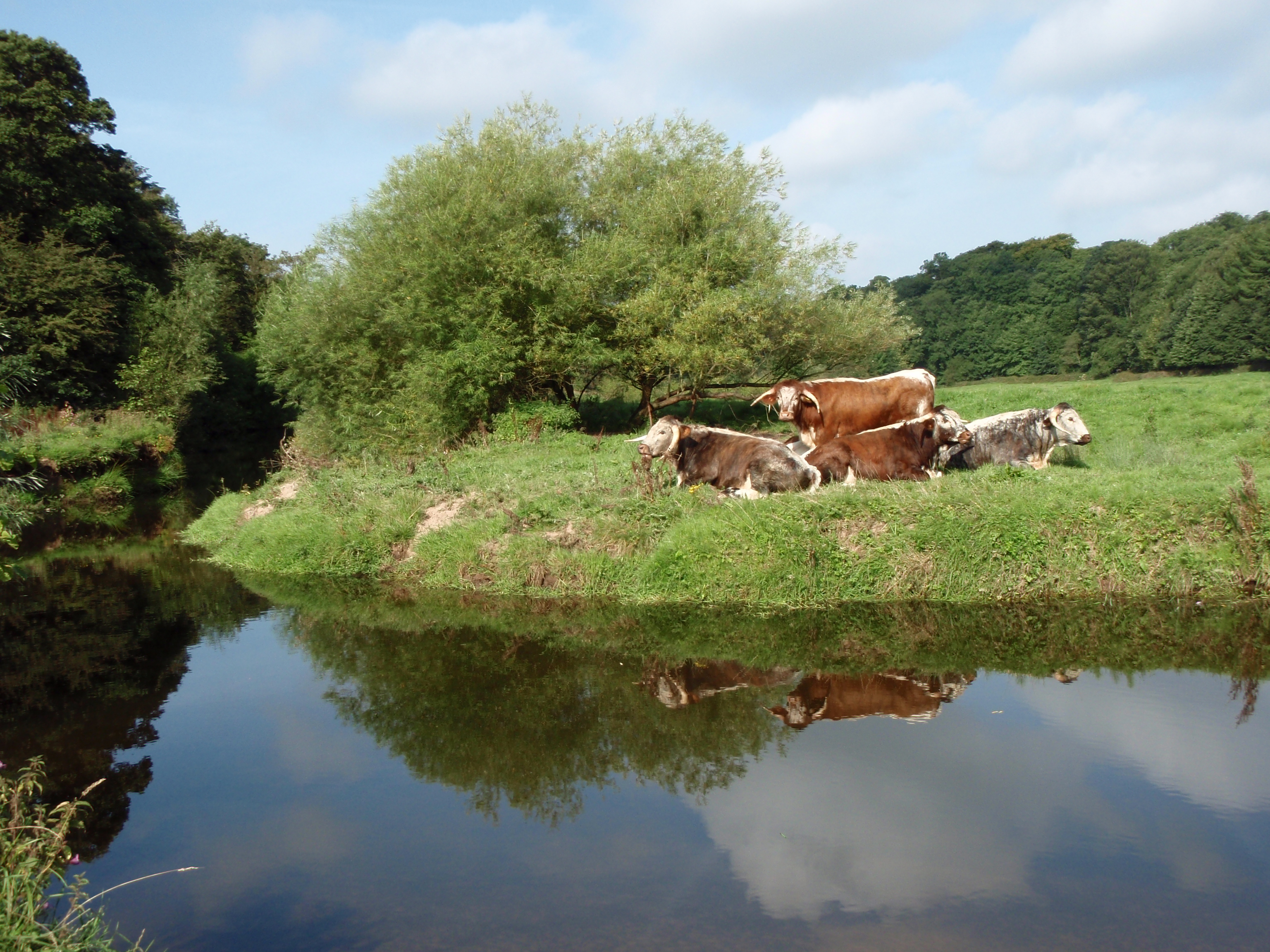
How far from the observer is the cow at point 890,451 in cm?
1333

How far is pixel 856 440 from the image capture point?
13.8 metres

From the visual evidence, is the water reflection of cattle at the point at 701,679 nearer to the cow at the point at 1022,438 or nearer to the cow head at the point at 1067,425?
the cow at the point at 1022,438

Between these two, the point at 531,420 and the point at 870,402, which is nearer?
the point at 870,402

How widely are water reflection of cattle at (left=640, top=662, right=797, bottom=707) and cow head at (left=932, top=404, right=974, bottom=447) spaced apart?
6.38 metres

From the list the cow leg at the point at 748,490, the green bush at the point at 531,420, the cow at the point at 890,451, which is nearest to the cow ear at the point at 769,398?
the cow at the point at 890,451

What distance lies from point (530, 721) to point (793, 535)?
437 centimetres

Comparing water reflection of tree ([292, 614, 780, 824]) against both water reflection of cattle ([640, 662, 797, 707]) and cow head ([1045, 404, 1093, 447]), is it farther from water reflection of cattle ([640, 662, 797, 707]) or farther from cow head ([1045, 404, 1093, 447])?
cow head ([1045, 404, 1093, 447])

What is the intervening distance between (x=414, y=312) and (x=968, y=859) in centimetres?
1761

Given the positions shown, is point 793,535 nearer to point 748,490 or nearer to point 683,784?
point 748,490

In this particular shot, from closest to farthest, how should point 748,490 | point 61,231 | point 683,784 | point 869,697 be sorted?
point 683,784, point 869,697, point 748,490, point 61,231

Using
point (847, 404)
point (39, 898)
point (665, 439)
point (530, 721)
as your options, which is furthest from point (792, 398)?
point (39, 898)

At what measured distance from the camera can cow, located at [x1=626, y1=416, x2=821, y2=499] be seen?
12.8 meters

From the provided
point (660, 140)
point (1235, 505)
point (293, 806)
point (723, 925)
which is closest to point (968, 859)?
point (723, 925)

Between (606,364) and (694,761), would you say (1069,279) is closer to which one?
(606,364)
